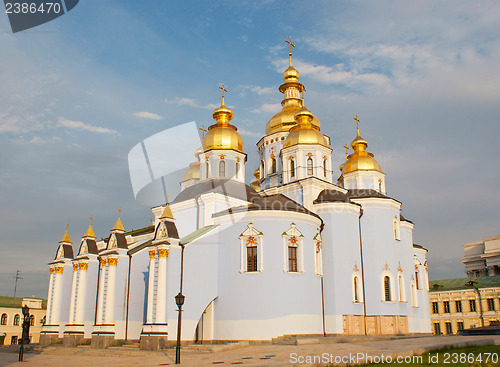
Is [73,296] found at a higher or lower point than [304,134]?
lower

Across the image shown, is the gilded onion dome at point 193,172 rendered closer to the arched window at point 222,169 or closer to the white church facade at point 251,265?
the white church facade at point 251,265

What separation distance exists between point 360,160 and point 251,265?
13.8 metres

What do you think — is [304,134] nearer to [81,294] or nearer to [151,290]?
[151,290]

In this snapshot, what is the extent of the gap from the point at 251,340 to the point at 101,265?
9329 millimetres

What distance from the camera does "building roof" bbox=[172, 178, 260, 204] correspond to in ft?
88.3

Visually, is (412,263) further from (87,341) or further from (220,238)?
(87,341)

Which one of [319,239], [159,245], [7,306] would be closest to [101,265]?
[159,245]

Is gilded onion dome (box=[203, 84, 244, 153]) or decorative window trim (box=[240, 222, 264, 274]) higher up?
gilded onion dome (box=[203, 84, 244, 153])

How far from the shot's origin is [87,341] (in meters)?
25.7

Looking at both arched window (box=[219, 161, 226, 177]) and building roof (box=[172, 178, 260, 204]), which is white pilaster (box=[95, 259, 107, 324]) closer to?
building roof (box=[172, 178, 260, 204])

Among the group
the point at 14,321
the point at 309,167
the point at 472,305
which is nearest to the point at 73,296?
the point at 309,167

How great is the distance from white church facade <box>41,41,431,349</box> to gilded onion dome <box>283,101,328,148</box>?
68 millimetres

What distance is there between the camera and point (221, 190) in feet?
87.8

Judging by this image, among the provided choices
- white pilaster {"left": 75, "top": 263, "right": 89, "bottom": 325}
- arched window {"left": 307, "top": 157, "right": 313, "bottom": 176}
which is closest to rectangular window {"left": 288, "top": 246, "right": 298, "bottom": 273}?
arched window {"left": 307, "top": 157, "right": 313, "bottom": 176}
